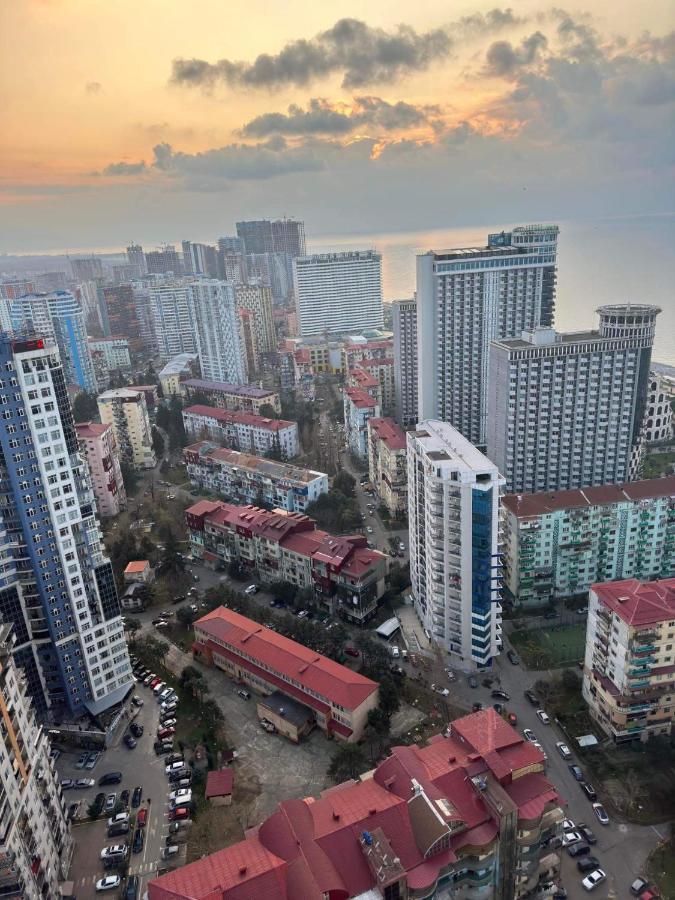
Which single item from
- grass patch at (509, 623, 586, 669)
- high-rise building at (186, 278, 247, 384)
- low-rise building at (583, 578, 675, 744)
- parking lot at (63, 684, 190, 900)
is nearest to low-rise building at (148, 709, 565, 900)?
parking lot at (63, 684, 190, 900)

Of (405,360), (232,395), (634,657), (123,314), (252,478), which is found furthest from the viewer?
(123,314)

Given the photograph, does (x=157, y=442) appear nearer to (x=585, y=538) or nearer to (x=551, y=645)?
(x=585, y=538)

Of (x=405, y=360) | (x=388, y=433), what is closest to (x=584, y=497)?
(x=388, y=433)

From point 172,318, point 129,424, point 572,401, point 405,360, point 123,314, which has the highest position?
point 123,314

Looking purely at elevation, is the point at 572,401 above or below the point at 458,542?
above

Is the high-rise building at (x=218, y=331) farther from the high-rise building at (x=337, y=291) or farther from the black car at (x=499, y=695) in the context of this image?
the black car at (x=499, y=695)

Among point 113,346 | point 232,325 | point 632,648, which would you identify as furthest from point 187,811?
point 113,346

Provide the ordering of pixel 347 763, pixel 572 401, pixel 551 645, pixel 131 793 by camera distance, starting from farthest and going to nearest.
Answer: pixel 572 401 → pixel 551 645 → pixel 131 793 → pixel 347 763

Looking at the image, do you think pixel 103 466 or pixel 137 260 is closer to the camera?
pixel 103 466

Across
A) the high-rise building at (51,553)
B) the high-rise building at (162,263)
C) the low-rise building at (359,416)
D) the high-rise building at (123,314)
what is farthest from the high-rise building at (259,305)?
the high-rise building at (51,553)
